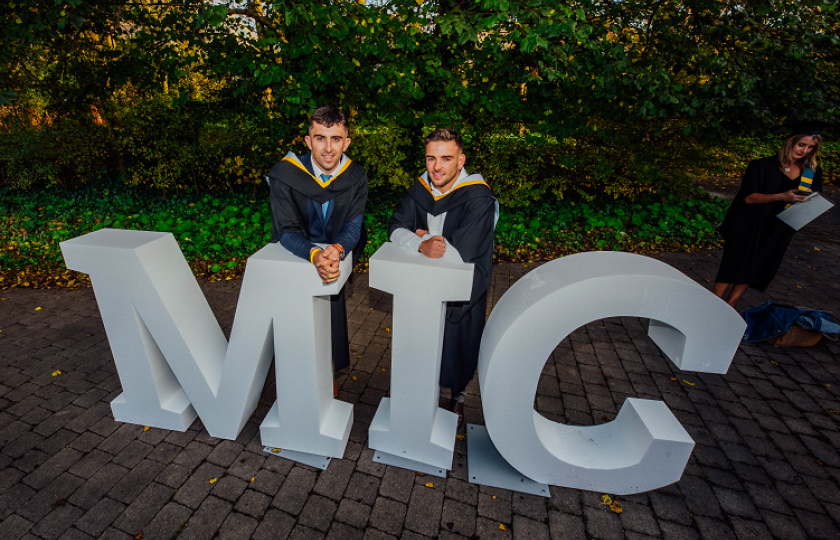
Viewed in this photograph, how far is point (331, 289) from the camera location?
244 centimetres

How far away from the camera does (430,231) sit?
2.86m

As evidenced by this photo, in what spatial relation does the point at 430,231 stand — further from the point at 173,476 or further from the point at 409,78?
the point at 409,78

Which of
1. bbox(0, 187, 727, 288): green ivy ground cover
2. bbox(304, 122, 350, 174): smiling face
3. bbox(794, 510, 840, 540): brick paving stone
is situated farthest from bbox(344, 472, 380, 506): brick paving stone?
bbox(0, 187, 727, 288): green ivy ground cover

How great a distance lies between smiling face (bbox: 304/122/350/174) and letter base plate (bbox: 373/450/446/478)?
204 cm

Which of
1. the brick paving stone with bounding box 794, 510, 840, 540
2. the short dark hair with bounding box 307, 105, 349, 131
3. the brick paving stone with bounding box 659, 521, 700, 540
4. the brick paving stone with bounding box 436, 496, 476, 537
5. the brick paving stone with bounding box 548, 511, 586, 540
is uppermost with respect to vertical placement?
the short dark hair with bounding box 307, 105, 349, 131

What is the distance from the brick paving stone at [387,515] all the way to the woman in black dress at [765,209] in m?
4.30

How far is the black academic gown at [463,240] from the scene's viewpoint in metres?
2.66

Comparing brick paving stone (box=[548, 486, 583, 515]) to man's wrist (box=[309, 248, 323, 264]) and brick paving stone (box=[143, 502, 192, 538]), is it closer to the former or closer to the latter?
man's wrist (box=[309, 248, 323, 264])

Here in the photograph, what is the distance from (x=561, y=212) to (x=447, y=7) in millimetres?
3967

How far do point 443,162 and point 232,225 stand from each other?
542 cm

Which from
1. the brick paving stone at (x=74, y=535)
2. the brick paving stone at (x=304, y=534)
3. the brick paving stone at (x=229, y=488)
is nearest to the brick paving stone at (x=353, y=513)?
the brick paving stone at (x=304, y=534)

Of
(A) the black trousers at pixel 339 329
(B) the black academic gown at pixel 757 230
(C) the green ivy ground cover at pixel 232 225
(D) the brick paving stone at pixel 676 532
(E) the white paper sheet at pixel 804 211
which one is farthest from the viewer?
(C) the green ivy ground cover at pixel 232 225

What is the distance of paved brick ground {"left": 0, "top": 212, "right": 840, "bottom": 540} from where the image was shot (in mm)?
2383

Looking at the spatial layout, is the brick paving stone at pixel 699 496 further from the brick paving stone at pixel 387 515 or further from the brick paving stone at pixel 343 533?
the brick paving stone at pixel 343 533
